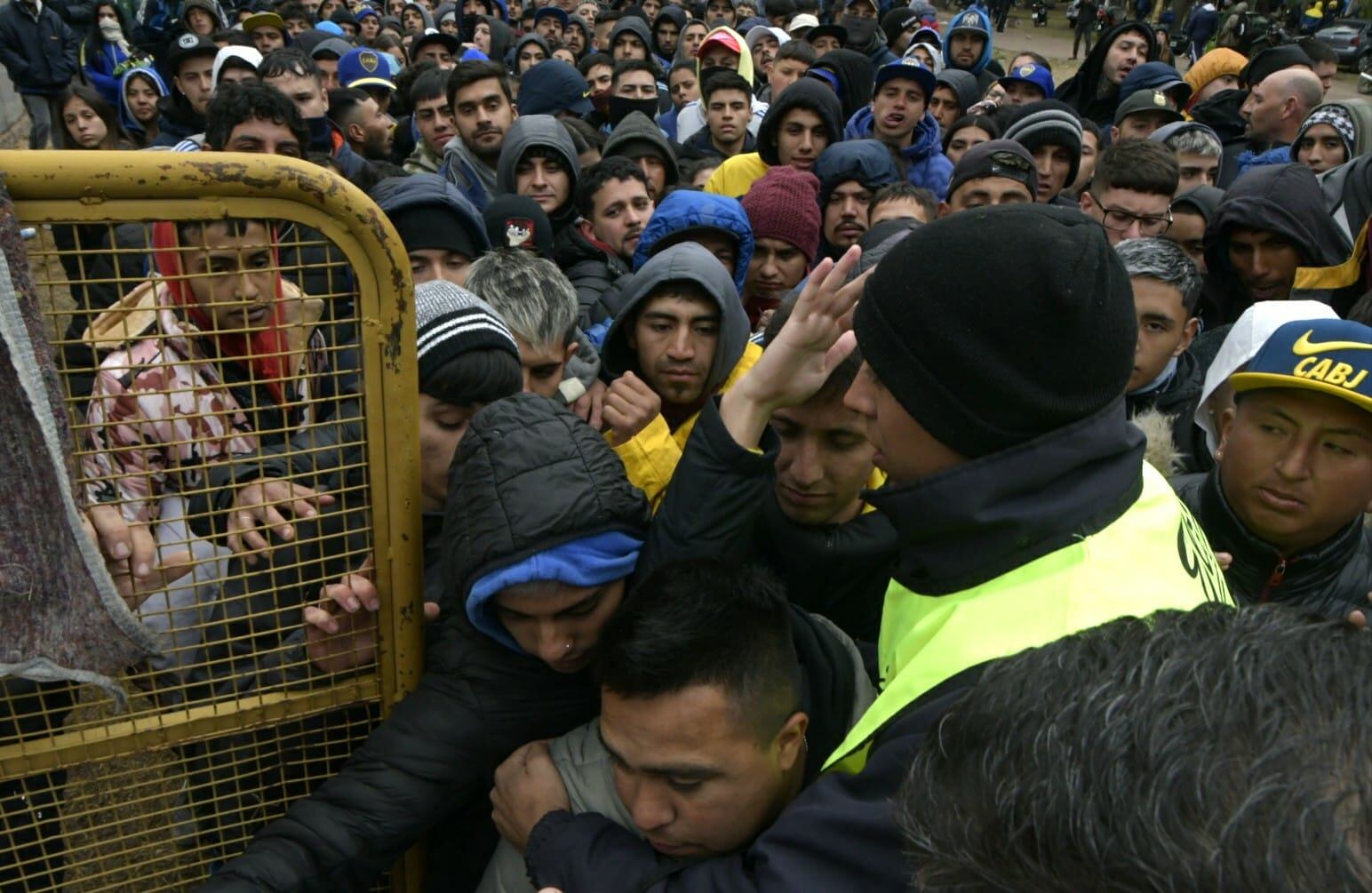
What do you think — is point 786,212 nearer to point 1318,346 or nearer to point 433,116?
point 1318,346

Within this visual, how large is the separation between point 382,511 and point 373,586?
0.14 meters

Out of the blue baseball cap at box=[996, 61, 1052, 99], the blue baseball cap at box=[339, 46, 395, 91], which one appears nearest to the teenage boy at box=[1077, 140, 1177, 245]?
the blue baseball cap at box=[996, 61, 1052, 99]

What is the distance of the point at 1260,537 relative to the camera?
196 centimetres

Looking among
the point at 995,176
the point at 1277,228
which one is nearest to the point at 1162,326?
the point at 1277,228

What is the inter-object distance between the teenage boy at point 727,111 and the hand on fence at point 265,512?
5024 millimetres

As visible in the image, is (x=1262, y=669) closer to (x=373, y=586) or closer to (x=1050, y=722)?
(x=1050, y=722)

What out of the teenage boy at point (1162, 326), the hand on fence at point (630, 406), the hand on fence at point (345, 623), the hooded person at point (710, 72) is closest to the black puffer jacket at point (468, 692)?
the hand on fence at point (345, 623)

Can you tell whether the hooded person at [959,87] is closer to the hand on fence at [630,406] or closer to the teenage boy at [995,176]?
the teenage boy at [995,176]

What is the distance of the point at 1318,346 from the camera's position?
6.02 feet

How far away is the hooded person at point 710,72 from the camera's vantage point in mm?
7020

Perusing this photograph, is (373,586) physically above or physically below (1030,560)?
below

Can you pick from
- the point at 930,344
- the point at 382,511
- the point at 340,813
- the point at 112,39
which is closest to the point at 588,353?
the point at 382,511

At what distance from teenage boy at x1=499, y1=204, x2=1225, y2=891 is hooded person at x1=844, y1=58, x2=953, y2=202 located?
14.5ft

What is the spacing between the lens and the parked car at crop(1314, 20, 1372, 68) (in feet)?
61.9
